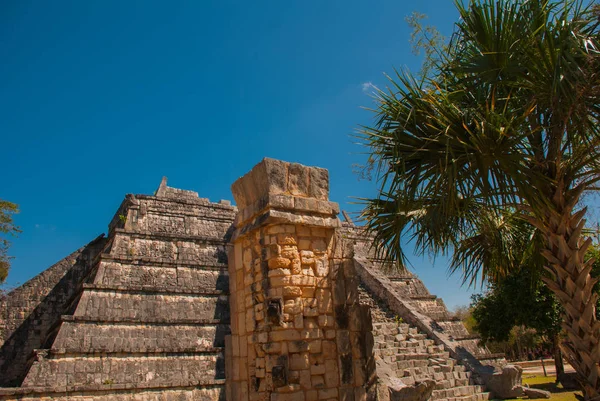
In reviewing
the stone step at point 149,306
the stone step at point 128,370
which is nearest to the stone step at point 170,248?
the stone step at point 149,306

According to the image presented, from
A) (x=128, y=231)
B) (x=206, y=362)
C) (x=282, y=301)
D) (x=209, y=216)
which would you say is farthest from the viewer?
(x=209, y=216)

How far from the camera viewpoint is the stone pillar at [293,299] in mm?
5578

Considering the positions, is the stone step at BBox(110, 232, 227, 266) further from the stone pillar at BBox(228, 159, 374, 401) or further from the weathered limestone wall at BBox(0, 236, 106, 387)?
the stone pillar at BBox(228, 159, 374, 401)

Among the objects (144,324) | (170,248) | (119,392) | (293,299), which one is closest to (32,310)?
(170,248)

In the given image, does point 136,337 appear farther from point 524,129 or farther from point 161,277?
point 524,129

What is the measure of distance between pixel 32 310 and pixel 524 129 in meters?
13.4

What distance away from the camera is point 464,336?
15078mm

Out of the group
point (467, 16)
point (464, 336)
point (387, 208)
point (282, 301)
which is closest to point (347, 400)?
point (282, 301)

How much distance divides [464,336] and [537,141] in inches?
408

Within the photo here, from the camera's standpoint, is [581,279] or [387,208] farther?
[387,208]

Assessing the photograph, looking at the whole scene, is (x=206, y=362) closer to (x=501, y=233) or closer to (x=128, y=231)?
(x=128, y=231)

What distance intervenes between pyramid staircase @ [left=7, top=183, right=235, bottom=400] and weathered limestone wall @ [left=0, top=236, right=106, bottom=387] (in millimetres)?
1334

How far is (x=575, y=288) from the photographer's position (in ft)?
18.6

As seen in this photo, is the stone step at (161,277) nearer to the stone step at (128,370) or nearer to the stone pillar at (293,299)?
the stone step at (128,370)
